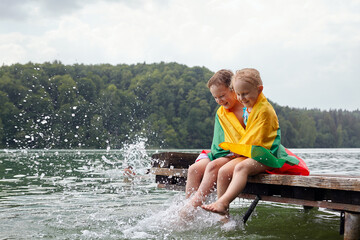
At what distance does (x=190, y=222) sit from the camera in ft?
17.0

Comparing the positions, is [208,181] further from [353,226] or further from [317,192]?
[353,226]

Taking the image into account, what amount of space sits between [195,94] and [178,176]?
250 feet

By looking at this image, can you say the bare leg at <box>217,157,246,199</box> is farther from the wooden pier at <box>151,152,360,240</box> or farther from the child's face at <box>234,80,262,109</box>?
the child's face at <box>234,80,262,109</box>

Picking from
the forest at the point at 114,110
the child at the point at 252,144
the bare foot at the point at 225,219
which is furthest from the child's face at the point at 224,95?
the forest at the point at 114,110

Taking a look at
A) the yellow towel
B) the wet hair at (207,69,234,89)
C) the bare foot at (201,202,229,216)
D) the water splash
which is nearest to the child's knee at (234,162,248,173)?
the yellow towel

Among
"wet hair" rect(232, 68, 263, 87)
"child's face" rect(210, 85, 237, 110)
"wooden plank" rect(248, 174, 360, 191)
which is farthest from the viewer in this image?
"child's face" rect(210, 85, 237, 110)

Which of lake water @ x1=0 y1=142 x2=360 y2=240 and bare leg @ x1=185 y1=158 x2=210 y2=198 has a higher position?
bare leg @ x1=185 y1=158 x2=210 y2=198

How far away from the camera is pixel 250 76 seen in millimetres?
4836

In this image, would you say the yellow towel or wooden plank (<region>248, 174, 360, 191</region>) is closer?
wooden plank (<region>248, 174, 360, 191</region>)

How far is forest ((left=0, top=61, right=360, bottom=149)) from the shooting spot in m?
46.0

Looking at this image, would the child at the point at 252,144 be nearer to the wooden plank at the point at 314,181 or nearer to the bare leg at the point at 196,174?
the wooden plank at the point at 314,181

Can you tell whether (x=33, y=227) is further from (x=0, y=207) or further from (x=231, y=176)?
(x=231, y=176)

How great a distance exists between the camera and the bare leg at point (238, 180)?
455cm

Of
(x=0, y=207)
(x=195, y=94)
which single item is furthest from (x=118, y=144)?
(x=0, y=207)
